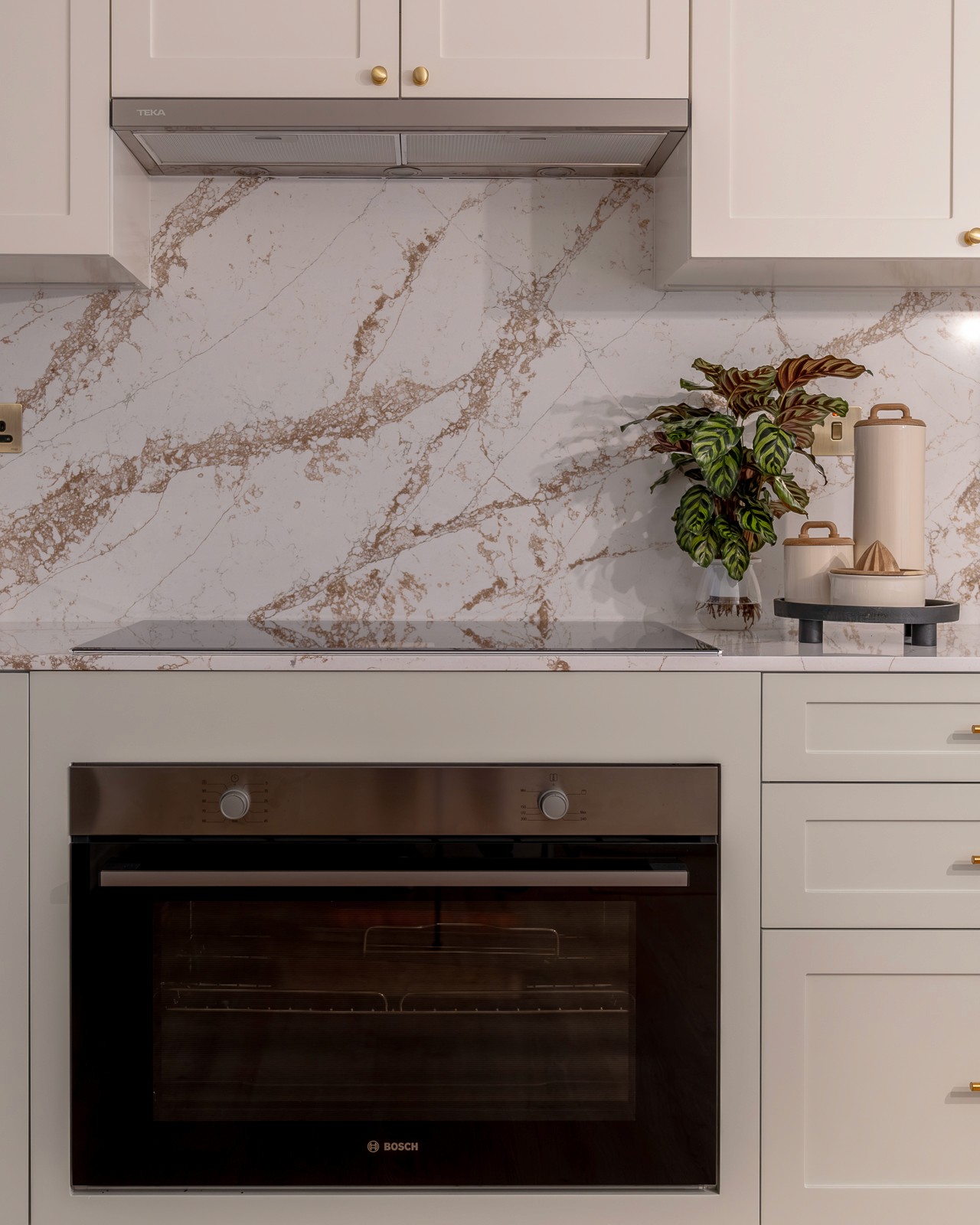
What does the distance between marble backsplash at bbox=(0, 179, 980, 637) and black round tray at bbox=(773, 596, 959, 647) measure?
430mm

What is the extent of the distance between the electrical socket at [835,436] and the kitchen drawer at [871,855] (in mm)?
781

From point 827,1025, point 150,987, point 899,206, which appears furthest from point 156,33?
point 827,1025

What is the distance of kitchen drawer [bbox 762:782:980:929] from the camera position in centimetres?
142

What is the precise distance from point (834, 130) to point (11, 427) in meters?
1.62

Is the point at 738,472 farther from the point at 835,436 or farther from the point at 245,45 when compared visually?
the point at 245,45

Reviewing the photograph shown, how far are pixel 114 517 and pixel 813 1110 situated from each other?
162 centimetres


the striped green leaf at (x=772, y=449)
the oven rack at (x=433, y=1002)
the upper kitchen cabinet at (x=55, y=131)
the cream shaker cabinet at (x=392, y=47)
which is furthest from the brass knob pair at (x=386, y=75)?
the oven rack at (x=433, y=1002)

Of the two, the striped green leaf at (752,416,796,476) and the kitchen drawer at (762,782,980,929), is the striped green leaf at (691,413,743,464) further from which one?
the kitchen drawer at (762,782,980,929)

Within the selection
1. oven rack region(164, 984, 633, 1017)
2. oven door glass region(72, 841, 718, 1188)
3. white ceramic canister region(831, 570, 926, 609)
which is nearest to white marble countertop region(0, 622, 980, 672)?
white ceramic canister region(831, 570, 926, 609)

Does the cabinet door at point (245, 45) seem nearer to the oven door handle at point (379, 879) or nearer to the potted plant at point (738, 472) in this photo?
the potted plant at point (738, 472)

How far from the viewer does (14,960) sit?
4.64ft

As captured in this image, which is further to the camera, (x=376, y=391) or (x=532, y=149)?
(x=376, y=391)

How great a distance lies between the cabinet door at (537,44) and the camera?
1.56 meters

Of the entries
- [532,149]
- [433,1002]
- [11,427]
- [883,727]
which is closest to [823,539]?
[883,727]
